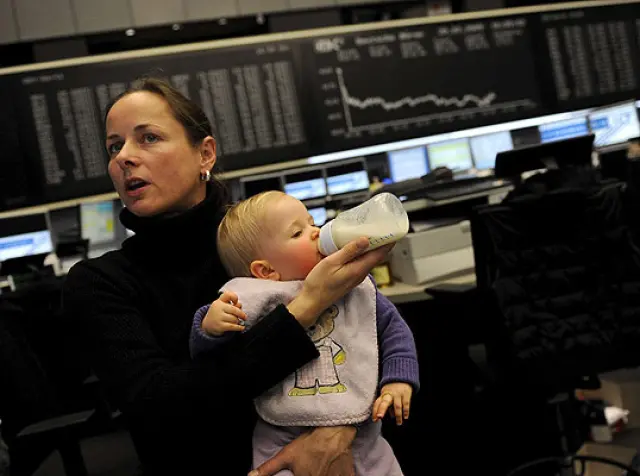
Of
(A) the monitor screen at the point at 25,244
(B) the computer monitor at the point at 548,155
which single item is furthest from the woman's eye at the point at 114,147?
(A) the monitor screen at the point at 25,244

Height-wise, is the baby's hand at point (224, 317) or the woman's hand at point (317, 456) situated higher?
the baby's hand at point (224, 317)

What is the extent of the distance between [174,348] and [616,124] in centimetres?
475

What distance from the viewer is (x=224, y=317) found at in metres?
0.96

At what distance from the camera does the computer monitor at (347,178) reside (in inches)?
171

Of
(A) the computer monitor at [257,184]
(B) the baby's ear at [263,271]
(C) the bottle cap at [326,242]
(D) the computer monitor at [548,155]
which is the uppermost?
(A) the computer monitor at [257,184]

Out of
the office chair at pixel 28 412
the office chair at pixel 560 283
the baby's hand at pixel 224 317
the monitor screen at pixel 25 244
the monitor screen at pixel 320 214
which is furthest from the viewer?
the monitor screen at pixel 25 244

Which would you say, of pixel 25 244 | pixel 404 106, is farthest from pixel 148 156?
pixel 404 106

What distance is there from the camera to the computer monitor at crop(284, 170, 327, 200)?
169 inches

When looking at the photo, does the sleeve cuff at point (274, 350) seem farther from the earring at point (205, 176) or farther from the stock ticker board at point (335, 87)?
the stock ticker board at point (335, 87)

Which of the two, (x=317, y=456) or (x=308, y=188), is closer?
(x=317, y=456)

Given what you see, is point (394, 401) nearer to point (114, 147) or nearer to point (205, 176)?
point (205, 176)

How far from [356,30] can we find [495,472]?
3458mm

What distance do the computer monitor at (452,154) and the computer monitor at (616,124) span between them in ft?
3.30

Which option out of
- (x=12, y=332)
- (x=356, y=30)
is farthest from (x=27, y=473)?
(x=356, y=30)
